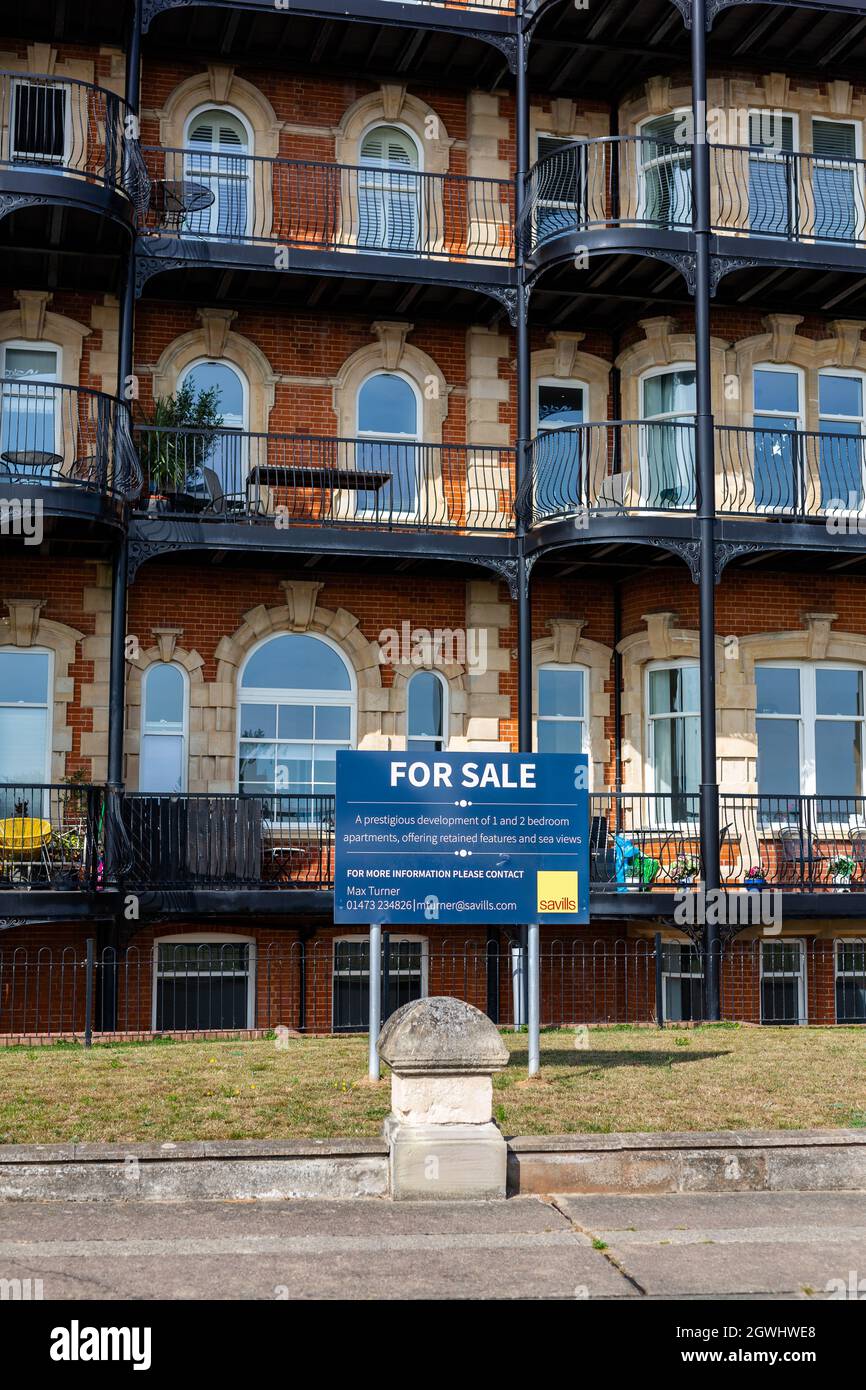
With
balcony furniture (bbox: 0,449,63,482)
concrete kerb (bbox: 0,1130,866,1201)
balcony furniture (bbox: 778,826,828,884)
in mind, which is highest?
balcony furniture (bbox: 0,449,63,482)

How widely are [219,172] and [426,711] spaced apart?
22.3 feet

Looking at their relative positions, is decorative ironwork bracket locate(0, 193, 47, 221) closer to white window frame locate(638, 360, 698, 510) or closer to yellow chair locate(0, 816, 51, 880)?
yellow chair locate(0, 816, 51, 880)

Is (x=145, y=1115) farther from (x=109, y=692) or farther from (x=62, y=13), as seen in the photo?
(x=62, y=13)

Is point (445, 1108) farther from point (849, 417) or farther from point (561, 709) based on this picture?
point (849, 417)

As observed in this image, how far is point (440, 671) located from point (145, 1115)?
9759 millimetres

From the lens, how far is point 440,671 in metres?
18.4

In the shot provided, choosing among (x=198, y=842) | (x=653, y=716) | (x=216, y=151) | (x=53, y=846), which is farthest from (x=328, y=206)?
(x=53, y=846)

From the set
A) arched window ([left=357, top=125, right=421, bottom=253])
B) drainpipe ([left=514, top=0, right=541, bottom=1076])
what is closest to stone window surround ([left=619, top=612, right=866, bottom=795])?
drainpipe ([left=514, top=0, right=541, bottom=1076])

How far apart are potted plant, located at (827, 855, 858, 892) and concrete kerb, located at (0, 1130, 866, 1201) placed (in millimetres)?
9068

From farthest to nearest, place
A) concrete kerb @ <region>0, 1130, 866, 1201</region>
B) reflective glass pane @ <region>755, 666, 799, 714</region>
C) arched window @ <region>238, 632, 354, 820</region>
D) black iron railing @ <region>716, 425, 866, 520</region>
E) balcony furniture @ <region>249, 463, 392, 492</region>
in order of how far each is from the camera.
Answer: reflective glass pane @ <region>755, 666, 799, 714</region>
black iron railing @ <region>716, 425, 866, 520</region>
arched window @ <region>238, 632, 354, 820</region>
balcony furniture @ <region>249, 463, 392, 492</region>
concrete kerb @ <region>0, 1130, 866, 1201</region>

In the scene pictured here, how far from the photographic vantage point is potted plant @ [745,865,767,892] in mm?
16641

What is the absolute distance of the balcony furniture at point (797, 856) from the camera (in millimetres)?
17203

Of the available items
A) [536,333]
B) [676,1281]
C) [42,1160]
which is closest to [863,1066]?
[676,1281]

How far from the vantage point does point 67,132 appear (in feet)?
58.3
